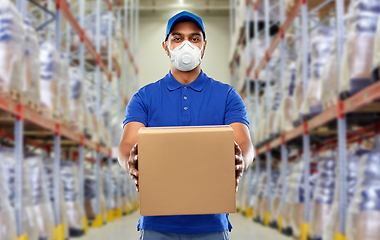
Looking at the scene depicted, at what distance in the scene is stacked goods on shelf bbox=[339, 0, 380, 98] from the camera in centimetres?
423

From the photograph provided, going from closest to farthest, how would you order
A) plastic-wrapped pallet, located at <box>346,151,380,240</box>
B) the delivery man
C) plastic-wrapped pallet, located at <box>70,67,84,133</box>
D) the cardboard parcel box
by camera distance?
1. the cardboard parcel box
2. the delivery man
3. plastic-wrapped pallet, located at <box>346,151,380,240</box>
4. plastic-wrapped pallet, located at <box>70,67,84,133</box>

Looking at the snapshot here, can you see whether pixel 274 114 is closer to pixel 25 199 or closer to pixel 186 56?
pixel 25 199

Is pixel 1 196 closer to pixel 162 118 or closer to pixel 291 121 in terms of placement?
pixel 162 118

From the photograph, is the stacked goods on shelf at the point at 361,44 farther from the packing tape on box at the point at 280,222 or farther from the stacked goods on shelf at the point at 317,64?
the packing tape on box at the point at 280,222

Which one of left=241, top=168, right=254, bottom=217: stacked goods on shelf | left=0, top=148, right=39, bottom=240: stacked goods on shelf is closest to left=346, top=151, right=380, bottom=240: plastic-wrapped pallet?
left=0, top=148, right=39, bottom=240: stacked goods on shelf

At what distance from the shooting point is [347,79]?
448 cm

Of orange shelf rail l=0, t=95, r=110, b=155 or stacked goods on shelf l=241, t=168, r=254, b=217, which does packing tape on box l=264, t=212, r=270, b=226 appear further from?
orange shelf rail l=0, t=95, r=110, b=155

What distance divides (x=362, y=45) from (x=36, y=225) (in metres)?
4.00

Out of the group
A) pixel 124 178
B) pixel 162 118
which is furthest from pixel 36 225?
pixel 124 178

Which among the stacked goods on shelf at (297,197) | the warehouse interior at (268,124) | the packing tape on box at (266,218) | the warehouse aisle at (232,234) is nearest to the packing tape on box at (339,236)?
the warehouse interior at (268,124)

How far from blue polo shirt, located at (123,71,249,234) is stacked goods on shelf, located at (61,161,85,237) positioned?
6197 mm

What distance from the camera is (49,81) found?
19.7 feet

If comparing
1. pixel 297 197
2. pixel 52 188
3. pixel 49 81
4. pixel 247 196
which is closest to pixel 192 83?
pixel 49 81

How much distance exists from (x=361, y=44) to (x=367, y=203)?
1.42 metres
